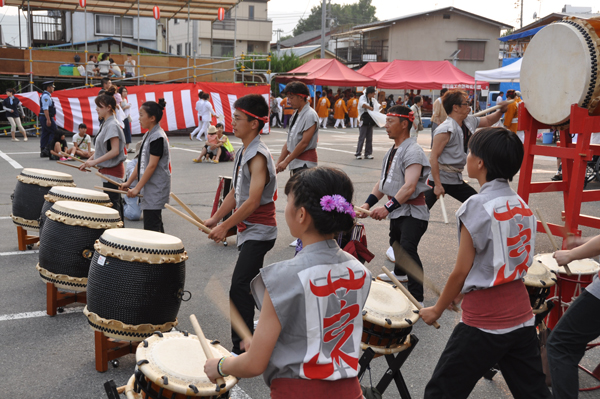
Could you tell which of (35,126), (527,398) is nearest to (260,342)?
(527,398)

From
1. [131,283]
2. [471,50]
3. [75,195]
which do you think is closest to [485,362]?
[131,283]

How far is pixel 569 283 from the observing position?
378cm

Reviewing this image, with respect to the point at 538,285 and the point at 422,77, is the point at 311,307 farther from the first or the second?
the point at 422,77

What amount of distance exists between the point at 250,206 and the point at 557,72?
3.64 m

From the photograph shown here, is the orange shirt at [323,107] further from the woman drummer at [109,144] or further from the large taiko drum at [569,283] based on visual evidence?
the large taiko drum at [569,283]

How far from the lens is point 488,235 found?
255 centimetres

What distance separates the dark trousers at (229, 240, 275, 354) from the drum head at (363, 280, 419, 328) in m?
0.90

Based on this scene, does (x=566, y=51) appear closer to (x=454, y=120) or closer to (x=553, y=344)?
(x=454, y=120)

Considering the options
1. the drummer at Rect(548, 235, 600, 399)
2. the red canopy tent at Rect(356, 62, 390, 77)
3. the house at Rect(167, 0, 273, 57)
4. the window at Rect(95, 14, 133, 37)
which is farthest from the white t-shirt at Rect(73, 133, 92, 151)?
the house at Rect(167, 0, 273, 57)

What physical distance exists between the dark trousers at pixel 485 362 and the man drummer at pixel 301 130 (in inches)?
154

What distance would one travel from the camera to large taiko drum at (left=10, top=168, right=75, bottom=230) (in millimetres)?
5953

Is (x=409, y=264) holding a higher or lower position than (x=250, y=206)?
lower

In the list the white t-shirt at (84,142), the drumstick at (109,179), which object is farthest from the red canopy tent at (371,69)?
the drumstick at (109,179)

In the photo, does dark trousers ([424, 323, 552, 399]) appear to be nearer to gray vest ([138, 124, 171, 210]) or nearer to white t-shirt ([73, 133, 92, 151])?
gray vest ([138, 124, 171, 210])
